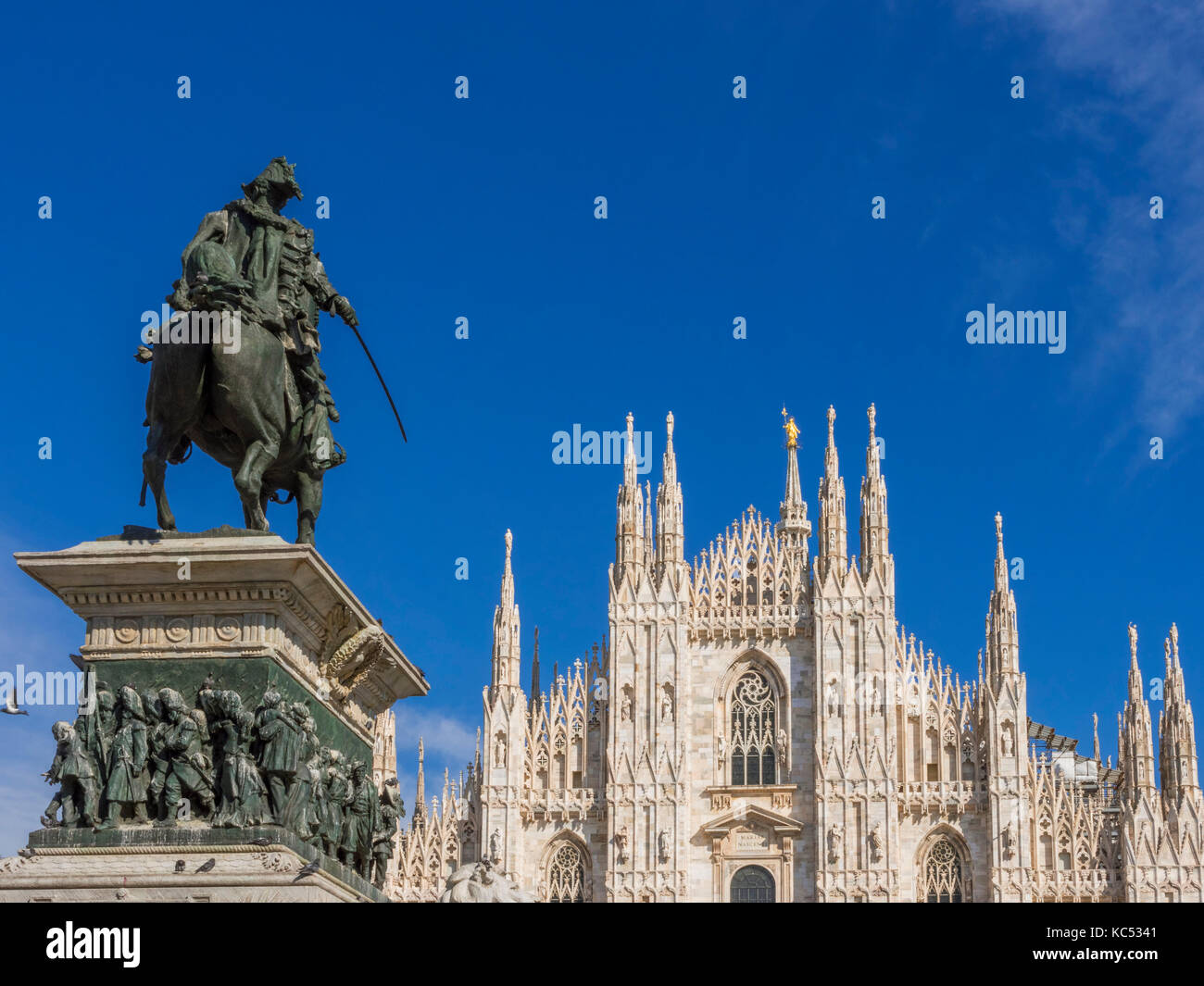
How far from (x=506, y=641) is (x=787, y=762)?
8.15m

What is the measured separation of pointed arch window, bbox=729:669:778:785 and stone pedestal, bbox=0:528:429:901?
38.6 m

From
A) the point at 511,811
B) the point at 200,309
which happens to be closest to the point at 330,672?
the point at 200,309

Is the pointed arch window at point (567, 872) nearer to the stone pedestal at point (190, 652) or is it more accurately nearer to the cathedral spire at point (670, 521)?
the cathedral spire at point (670, 521)

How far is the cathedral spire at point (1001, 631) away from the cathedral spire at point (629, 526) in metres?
9.46

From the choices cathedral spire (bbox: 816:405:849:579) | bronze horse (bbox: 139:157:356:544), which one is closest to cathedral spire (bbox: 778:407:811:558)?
cathedral spire (bbox: 816:405:849:579)

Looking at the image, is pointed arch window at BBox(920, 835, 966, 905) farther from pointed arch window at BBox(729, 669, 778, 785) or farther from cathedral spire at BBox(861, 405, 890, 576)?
cathedral spire at BBox(861, 405, 890, 576)

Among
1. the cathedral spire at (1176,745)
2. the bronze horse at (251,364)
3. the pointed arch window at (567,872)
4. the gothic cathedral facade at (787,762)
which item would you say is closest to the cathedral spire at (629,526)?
the gothic cathedral facade at (787,762)

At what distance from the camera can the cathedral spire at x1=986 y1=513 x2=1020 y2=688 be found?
44.9 meters

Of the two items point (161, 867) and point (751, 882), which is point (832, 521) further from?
point (161, 867)

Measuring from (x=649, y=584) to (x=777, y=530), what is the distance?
10.2 meters

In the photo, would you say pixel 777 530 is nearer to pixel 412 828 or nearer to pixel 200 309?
pixel 412 828

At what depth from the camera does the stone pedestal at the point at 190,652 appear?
6.96m

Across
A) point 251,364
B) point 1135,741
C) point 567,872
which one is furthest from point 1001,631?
point 251,364

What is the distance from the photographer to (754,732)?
45.9 m
